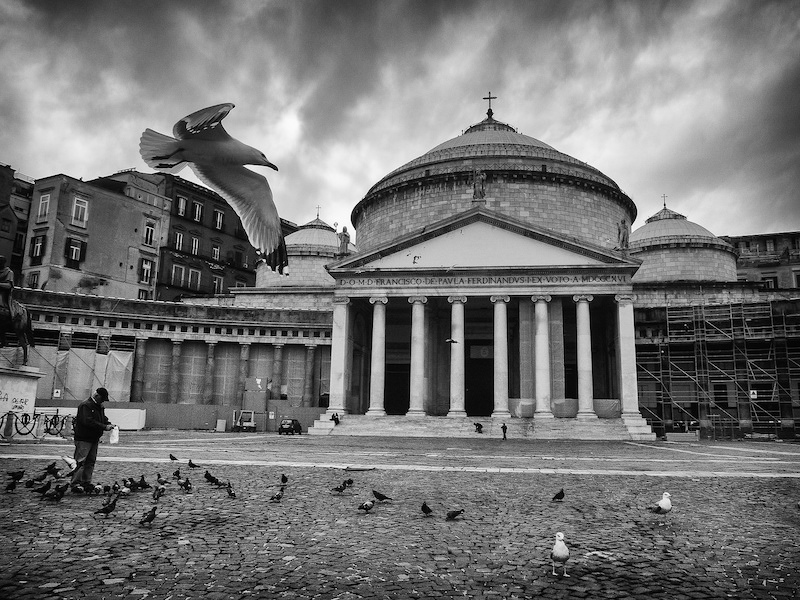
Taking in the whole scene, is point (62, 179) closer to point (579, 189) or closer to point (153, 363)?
point (153, 363)

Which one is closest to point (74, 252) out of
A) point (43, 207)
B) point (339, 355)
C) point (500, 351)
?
point (43, 207)

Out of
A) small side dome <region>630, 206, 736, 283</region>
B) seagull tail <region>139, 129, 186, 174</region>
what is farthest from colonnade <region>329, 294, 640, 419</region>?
seagull tail <region>139, 129, 186, 174</region>

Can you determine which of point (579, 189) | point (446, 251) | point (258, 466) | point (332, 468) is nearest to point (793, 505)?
point (332, 468)

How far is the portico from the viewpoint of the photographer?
36219 mm

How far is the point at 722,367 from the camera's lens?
4147 cm

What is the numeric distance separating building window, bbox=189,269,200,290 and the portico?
2458cm

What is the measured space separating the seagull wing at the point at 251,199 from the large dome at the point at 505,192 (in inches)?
1503

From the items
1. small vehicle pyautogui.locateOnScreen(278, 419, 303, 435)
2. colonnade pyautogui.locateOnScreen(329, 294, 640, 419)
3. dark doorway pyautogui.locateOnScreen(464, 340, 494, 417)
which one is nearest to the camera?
colonnade pyautogui.locateOnScreen(329, 294, 640, 419)

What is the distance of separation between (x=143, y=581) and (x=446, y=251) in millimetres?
33063

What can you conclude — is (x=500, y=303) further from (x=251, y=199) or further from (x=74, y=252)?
(x=74, y=252)

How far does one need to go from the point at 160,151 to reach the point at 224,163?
0.55 meters

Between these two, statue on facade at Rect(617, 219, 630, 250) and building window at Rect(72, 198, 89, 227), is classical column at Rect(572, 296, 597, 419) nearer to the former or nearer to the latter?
statue on facade at Rect(617, 219, 630, 250)

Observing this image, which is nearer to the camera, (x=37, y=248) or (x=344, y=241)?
(x=344, y=241)

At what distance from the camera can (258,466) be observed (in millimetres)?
15430
